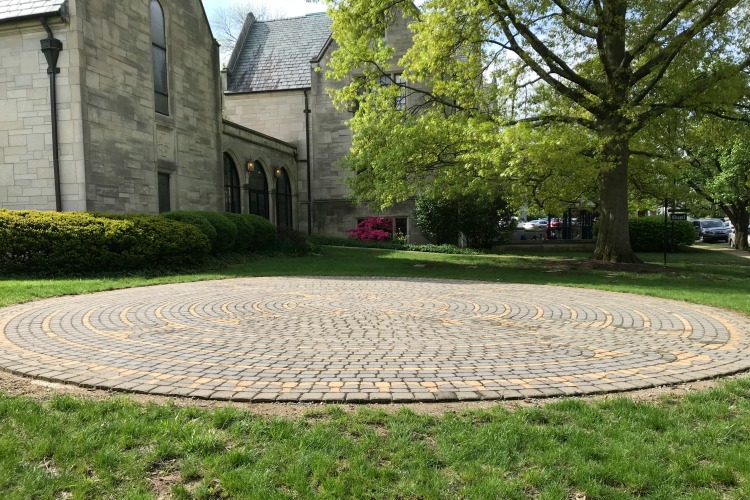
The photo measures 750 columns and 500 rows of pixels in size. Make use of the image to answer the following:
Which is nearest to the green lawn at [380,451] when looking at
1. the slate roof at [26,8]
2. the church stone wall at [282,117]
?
the slate roof at [26,8]

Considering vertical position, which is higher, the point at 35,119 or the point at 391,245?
the point at 35,119

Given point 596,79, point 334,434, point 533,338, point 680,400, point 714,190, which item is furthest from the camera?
point 714,190

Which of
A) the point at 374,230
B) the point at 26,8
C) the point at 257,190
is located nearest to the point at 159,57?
the point at 26,8

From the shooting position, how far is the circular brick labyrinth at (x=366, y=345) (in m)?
4.32

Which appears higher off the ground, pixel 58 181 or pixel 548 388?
pixel 58 181

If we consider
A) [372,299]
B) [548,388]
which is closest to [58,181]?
[372,299]

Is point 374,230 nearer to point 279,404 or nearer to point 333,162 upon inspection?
point 333,162

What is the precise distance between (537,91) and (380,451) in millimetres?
15382

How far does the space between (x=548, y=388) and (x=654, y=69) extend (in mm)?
14508

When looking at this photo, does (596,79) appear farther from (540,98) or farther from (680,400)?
(680,400)

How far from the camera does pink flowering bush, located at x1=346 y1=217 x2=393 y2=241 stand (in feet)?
87.5

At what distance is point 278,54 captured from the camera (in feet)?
101

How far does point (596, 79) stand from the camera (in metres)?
16.2

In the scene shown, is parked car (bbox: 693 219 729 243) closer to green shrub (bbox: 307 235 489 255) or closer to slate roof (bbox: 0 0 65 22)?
green shrub (bbox: 307 235 489 255)
